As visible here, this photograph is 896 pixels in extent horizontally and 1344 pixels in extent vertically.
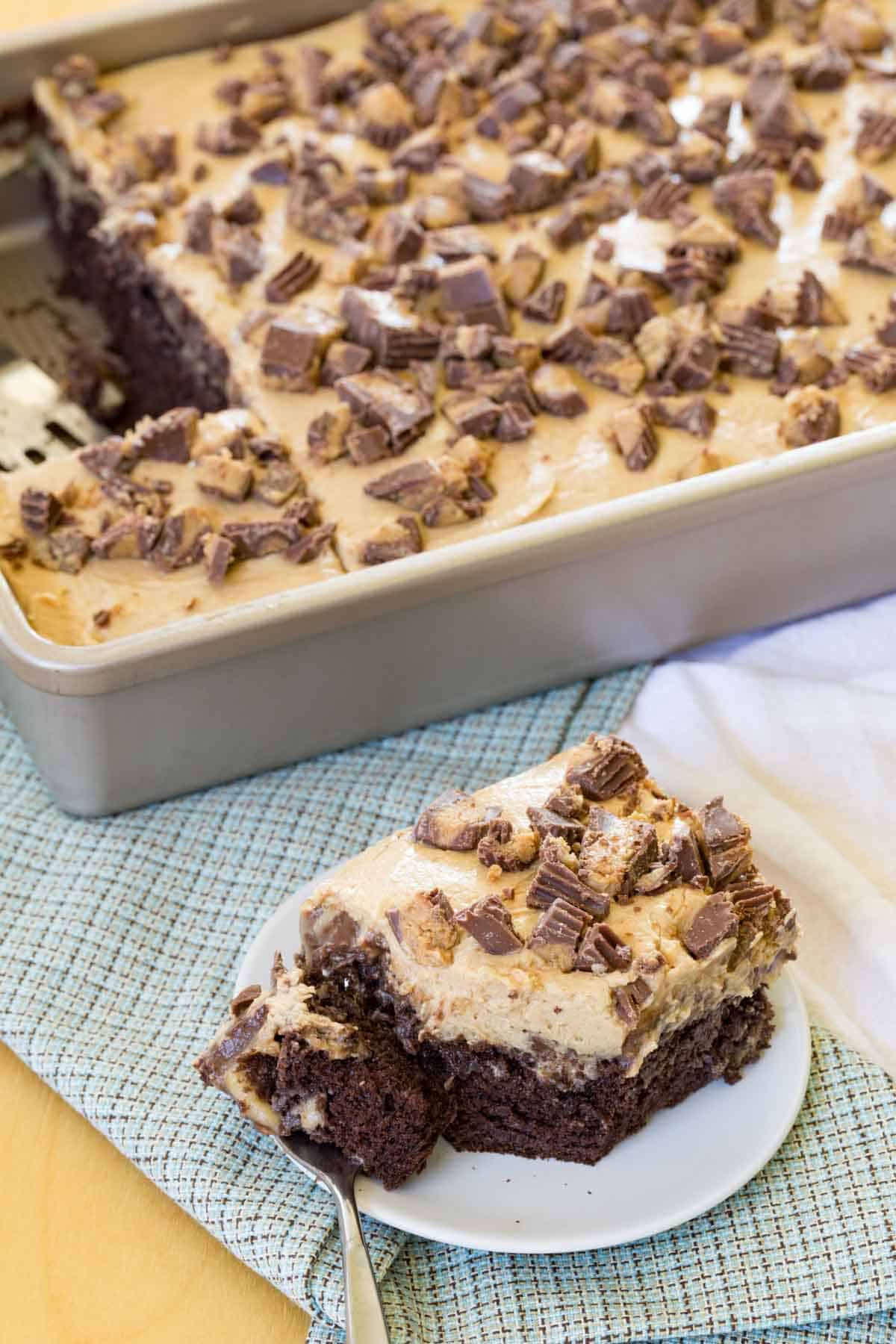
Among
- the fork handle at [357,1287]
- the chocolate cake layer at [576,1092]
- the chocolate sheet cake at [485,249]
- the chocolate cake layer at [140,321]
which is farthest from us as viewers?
the chocolate cake layer at [140,321]

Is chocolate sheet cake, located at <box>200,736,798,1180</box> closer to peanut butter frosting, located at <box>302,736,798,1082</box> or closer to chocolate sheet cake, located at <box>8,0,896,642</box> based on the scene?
peanut butter frosting, located at <box>302,736,798,1082</box>

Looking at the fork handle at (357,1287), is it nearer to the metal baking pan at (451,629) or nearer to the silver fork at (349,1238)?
the silver fork at (349,1238)

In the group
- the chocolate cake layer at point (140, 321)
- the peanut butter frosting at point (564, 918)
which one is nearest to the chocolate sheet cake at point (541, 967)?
the peanut butter frosting at point (564, 918)

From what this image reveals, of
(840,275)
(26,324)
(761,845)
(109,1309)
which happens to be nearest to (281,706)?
(761,845)

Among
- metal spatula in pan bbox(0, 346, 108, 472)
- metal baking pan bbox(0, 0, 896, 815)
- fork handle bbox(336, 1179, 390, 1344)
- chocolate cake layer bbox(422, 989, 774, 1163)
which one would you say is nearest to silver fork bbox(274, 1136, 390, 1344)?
fork handle bbox(336, 1179, 390, 1344)

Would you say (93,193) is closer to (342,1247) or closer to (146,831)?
(146,831)

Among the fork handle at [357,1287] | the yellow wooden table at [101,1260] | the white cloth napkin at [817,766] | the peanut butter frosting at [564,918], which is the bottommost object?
the white cloth napkin at [817,766]

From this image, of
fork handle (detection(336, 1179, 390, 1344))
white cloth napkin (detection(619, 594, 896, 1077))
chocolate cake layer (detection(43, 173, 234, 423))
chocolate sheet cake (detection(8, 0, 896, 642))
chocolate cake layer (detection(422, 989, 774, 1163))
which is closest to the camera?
fork handle (detection(336, 1179, 390, 1344))
